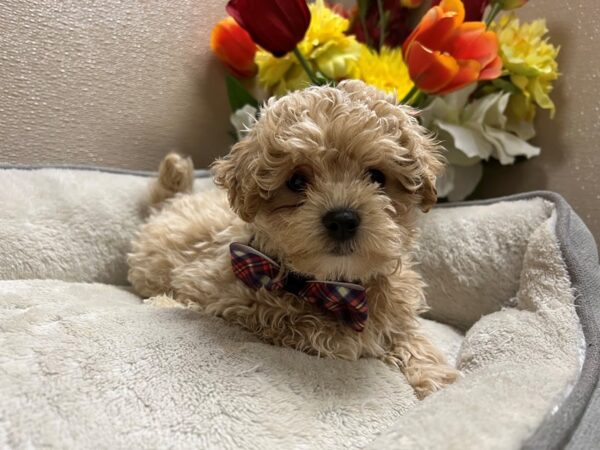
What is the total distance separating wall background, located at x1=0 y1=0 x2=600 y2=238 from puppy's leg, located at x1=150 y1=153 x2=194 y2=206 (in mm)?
277

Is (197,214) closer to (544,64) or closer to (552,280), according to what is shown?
(552,280)

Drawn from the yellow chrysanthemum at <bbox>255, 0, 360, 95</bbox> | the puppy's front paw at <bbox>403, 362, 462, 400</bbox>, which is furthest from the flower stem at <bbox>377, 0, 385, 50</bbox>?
the puppy's front paw at <bbox>403, 362, 462, 400</bbox>

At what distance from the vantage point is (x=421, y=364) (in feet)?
4.09

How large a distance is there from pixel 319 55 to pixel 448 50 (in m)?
0.45

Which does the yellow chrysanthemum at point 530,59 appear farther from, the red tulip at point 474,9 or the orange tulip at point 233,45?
the orange tulip at point 233,45

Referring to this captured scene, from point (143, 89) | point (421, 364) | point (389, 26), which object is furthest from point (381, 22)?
point (421, 364)

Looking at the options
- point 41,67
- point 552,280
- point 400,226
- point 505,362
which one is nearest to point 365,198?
point 400,226

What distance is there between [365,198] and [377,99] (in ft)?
0.74

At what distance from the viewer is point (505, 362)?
3.80ft

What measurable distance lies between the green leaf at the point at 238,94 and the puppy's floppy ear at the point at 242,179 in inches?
35.6

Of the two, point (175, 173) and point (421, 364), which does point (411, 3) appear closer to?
point (175, 173)

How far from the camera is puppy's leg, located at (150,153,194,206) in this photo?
1803 mm

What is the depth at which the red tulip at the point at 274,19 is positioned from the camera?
65.4 inches

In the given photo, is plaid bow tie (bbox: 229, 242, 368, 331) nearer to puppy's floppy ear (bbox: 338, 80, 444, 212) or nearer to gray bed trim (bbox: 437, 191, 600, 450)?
puppy's floppy ear (bbox: 338, 80, 444, 212)
